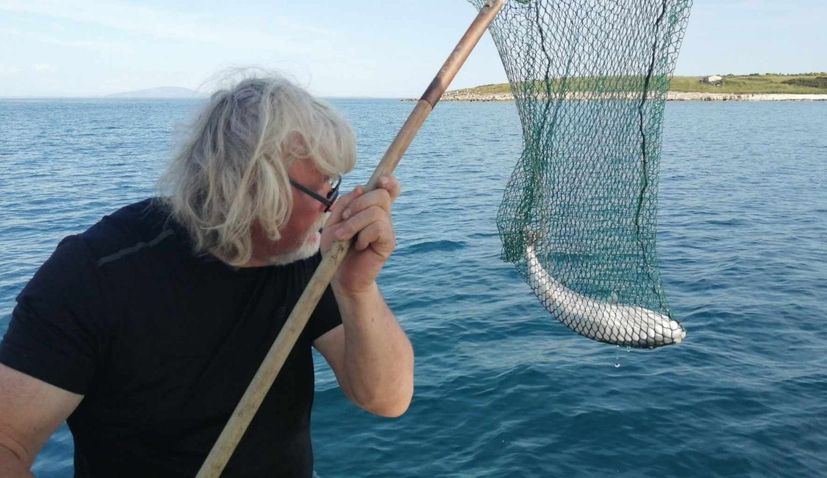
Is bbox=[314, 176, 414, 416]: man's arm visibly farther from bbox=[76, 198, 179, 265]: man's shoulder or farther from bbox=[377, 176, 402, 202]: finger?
bbox=[76, 198, 179, 265]: man's shoulder

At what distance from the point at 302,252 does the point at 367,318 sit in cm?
35

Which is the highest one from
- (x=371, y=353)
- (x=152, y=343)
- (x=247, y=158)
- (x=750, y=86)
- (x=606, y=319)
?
(x=247, y=158)

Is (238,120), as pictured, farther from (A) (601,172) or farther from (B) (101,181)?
(B) (101,181)

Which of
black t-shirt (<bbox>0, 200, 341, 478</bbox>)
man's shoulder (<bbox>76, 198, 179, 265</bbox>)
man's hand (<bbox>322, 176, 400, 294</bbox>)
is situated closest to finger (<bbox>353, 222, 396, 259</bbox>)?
man's hand (<bbox>322, 176, 400, 294</bbox>)

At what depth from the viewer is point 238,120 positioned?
2.07 m

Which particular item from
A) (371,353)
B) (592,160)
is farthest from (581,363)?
(371,353)

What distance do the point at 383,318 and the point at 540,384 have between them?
6.26m

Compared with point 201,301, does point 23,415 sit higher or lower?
lower

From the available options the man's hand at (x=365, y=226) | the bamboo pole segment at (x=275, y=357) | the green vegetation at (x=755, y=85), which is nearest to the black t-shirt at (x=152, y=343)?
the bamboo pole segment at (x=275, y=357)

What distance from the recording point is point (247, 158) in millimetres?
2018

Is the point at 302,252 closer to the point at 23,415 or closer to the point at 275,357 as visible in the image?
the point at 275,357

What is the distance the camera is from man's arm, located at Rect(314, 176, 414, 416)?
6.18 ft

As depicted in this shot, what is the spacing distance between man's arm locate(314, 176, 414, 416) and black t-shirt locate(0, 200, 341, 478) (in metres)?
0.23

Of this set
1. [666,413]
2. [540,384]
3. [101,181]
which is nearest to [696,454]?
[666,413]
